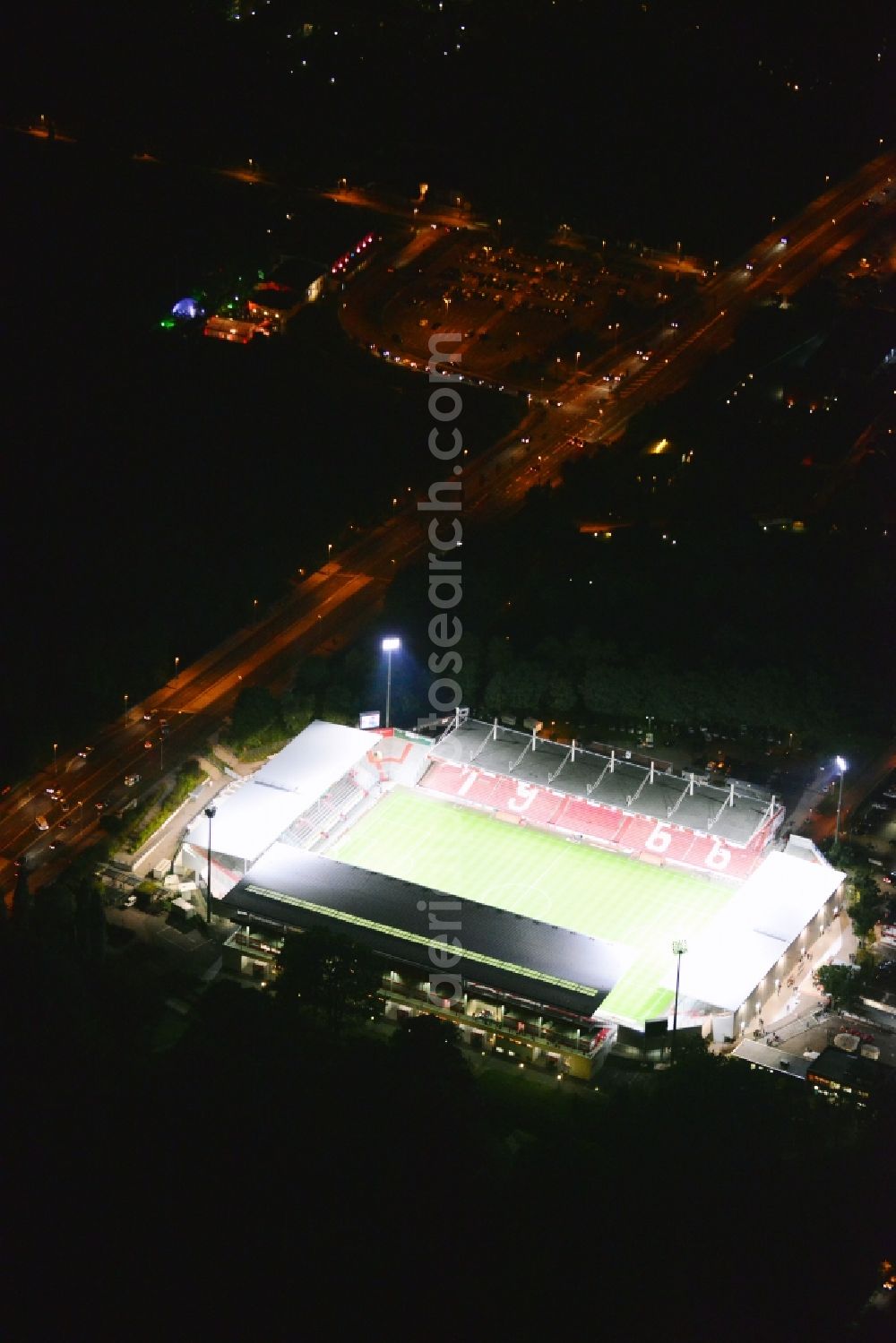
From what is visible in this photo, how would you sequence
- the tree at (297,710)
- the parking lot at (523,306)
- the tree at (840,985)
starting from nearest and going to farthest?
the tree at (840,985) → the tree at (297,710) → the parking lot at (523,306)

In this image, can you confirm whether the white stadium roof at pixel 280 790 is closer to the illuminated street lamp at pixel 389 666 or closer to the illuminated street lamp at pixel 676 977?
the illuminated street lamp at pixel 389 666

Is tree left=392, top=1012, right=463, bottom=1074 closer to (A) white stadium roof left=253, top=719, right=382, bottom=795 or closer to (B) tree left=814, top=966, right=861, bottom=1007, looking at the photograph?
(B) tree left=814, top=966, right=861, bottom=1007

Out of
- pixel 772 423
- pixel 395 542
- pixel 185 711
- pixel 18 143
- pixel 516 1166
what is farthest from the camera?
pixel 18 143

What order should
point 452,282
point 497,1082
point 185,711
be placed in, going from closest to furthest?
point 497,1082 < point 185,711 < point 452,282

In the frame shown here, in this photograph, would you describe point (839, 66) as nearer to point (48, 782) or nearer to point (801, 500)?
point (801, 500)

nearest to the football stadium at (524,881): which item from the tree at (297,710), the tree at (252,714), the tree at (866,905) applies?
the tree at (866,905)

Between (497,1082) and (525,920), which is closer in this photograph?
(497,1082)

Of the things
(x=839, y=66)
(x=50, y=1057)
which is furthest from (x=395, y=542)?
(x=839, y=66)
